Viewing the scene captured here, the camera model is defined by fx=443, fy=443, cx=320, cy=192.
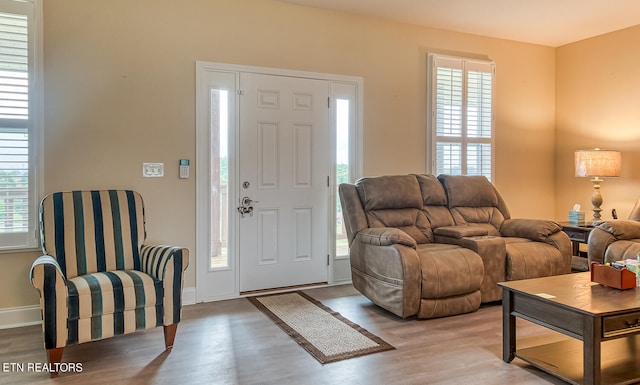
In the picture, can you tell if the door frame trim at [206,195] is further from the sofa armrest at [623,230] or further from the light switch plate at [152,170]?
the sofa armrest at [623,230]

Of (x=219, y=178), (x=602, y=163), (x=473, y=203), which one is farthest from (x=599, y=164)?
(x=219, y=178)

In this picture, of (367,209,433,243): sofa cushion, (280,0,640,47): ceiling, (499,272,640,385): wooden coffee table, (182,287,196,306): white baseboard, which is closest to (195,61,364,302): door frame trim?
(182,287,196,306): white baseboard

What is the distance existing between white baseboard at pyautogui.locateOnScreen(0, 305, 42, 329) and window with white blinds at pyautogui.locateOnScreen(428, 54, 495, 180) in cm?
382

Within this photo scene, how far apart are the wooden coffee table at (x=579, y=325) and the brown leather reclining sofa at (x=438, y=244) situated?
2.35ft

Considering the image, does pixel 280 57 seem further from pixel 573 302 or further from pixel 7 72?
pixel 573 302

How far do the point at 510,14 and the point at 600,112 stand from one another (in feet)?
5.51

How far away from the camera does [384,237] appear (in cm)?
339

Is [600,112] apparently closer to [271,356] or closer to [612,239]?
[612,239]

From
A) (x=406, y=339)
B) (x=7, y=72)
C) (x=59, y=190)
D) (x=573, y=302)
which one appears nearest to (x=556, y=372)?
(x=573, y=302)

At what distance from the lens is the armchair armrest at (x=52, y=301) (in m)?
2.35

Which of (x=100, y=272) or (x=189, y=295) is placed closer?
(x=100, y=272)

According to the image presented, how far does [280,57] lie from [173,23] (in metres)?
0.95

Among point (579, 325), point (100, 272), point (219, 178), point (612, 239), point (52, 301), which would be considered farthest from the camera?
point (219, 178)

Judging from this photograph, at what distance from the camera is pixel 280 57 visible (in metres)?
4.08
